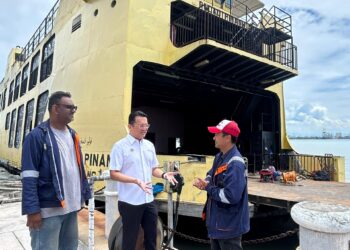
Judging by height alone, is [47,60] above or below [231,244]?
above

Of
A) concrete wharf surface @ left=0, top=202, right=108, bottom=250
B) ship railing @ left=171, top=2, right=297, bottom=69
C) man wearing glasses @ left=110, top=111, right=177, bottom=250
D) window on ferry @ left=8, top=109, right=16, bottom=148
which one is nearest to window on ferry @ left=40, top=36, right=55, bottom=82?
ship railing @ left=171, top=2, right=297, bottom=69

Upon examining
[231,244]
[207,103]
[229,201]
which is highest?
[207,103]

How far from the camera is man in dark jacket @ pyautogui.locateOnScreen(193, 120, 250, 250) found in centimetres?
267

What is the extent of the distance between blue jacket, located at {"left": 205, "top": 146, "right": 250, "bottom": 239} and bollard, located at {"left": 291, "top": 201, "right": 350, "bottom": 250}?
0.50 meters

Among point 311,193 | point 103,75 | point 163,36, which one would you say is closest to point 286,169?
point 311,193

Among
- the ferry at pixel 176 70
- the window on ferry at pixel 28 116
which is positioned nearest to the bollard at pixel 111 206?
the ferry at pixel 176 70

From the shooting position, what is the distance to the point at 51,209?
103 inches

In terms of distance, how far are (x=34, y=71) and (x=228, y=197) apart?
19845 millimetres

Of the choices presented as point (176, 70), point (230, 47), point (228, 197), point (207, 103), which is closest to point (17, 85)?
point (207, 103)

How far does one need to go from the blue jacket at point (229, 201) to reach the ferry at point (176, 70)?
1.96 m

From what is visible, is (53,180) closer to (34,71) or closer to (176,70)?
(176,70)

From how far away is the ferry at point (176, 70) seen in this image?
856cm

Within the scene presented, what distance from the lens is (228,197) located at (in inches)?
104

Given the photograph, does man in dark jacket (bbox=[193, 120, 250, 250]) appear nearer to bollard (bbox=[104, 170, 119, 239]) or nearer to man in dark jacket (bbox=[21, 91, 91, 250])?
man in dark jacket (bbox=[21, 91, 91, 250])
